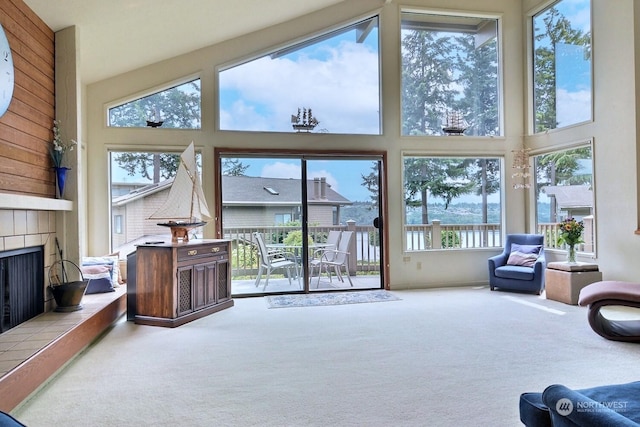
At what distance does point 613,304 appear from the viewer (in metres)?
3.54

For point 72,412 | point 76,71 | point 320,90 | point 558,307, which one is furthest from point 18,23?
point 558,307

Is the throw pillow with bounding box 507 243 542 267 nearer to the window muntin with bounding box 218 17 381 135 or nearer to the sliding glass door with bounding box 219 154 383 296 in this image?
the sliding glass door with bounding box 219 154 383 296

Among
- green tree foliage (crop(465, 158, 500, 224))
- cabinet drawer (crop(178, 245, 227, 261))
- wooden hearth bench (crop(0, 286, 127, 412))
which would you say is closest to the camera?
wooden hearth bench (crop(0, 286, 127, 412))

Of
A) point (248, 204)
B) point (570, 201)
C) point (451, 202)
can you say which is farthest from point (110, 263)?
point (570, 201)

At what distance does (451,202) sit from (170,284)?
4.40m

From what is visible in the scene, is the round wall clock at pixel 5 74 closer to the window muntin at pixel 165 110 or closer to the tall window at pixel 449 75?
the window muntin at pixel 165 110

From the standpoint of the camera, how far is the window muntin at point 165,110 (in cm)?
558

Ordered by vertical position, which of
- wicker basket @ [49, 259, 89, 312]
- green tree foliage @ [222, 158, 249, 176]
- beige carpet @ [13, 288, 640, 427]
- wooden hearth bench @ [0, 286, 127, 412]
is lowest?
beige carpet @ [13, 288, 640, 427]

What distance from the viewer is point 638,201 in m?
4.80

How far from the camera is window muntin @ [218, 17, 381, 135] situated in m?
5.91

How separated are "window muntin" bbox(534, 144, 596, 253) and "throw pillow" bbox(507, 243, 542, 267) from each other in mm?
315

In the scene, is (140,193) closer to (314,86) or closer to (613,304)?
(314,86)

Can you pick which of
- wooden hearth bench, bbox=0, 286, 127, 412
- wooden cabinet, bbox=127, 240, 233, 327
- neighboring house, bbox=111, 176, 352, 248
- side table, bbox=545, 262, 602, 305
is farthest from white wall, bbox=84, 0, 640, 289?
wooden hearth bench, bbox=0, 286, 127, 412

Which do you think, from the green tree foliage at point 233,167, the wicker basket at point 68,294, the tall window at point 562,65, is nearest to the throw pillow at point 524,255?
the tall window at point 562,65
